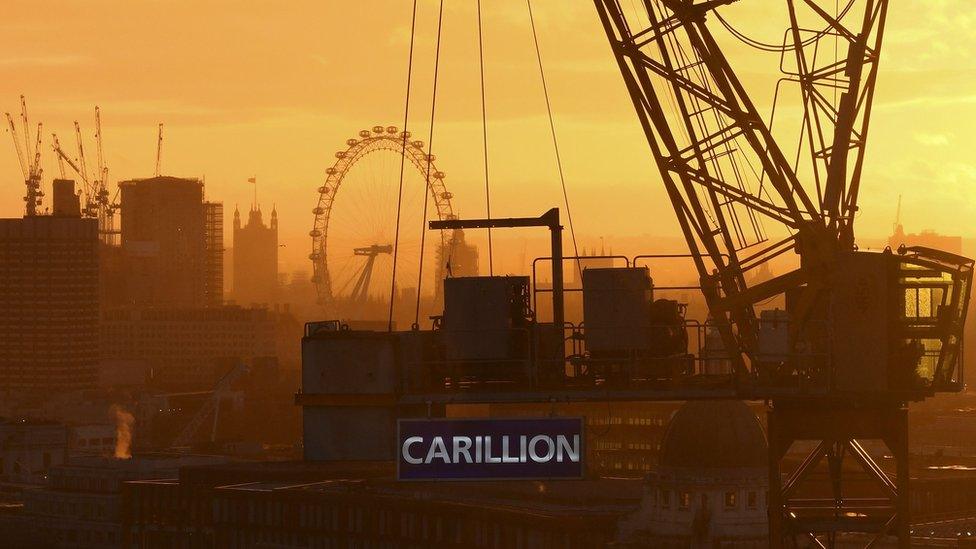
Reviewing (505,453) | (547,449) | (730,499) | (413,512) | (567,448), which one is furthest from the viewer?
(413,512)

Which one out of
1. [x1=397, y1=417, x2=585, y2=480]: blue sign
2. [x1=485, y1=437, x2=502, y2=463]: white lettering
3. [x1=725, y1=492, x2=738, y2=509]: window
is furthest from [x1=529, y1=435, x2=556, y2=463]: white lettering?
[x1=725, y1=492, x2=738, y2=509]: window

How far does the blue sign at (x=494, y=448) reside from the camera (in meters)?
58.0

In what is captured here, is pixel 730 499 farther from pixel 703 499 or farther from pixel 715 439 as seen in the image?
pixel 715 439

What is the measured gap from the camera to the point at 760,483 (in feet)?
357

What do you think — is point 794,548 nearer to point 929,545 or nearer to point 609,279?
point 609,279

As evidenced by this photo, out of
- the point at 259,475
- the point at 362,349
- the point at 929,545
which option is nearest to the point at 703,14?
the point at 362,349

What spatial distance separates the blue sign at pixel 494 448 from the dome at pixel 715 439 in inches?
1914

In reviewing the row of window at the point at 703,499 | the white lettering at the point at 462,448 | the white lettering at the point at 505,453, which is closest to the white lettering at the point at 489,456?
the white lettering at the point at 505,453

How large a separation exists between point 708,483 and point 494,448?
167ft

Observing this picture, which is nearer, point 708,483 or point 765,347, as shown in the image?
point 765,347

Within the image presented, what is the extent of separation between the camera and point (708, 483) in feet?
353

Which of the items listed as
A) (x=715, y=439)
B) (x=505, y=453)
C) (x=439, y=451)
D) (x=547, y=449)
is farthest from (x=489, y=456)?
(x=715, y=439)

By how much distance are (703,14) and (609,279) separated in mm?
10141

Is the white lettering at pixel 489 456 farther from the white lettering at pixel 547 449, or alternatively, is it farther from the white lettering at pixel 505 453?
the white lettering at pixel 547 449
